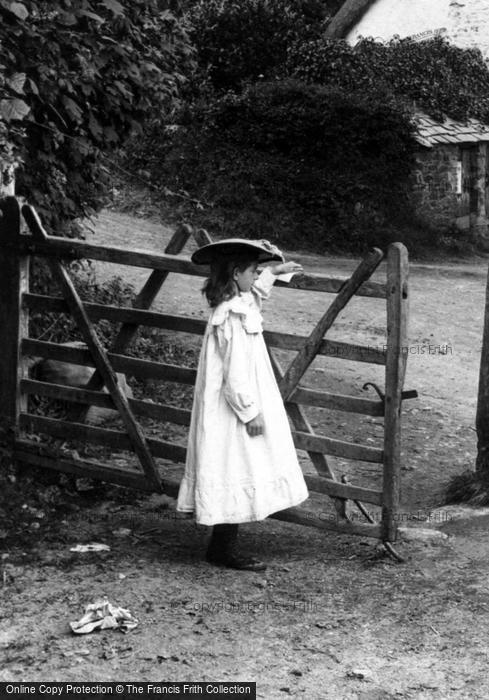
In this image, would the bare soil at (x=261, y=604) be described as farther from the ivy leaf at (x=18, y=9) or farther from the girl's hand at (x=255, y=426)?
the ivy leaf at (x=18, y=9)

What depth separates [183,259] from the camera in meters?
5.59

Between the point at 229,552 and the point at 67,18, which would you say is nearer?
the point at 229,552

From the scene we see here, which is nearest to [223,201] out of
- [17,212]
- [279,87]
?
[279,87]


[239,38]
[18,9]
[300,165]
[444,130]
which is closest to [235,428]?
[18,9]

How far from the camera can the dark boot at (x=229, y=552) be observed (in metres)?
5.26

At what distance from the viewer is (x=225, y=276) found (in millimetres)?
5105

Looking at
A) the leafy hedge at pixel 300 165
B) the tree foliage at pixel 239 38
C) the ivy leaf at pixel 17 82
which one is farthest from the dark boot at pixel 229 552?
the tree foliage at pixel 239 38

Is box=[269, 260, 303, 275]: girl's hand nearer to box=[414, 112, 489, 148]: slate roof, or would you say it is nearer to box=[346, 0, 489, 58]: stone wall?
box=[414, 112, 489, 148]: slate roof

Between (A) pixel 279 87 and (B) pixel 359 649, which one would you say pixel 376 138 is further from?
(B) pixel 359 649

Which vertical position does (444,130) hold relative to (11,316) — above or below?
above

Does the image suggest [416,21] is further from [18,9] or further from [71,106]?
[18,9]

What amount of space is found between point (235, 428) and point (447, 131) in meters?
15.8

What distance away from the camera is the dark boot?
5262 millimetres

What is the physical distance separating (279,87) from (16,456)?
14.0 m
